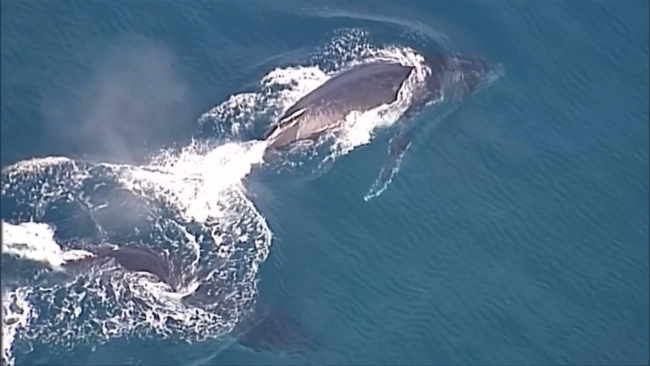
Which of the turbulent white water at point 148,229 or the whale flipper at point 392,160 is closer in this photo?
the turbulent white water at point 148,229

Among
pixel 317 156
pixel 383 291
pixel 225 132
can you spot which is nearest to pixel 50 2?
pixel 225 132

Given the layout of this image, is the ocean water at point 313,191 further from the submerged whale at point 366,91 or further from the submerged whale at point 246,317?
the submerged whale at point 366,91

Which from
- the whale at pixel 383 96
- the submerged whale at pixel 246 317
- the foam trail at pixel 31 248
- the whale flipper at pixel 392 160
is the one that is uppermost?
the whale at pixel 383 96

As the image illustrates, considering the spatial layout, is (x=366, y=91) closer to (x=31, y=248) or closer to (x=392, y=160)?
(x=392, y=160)

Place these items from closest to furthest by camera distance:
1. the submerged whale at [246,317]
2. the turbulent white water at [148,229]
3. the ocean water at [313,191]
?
1. the turbulent white water at [148,229]
2. the submerged whale at [246,317]
3. the ocean water at [313,191]

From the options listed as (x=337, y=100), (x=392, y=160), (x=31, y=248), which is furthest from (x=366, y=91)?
(x=31, y=248)

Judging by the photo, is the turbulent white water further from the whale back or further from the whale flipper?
the whale flipper

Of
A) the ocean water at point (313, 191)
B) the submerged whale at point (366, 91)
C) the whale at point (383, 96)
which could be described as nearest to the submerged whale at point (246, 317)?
the ocean water at point (313, 191)
